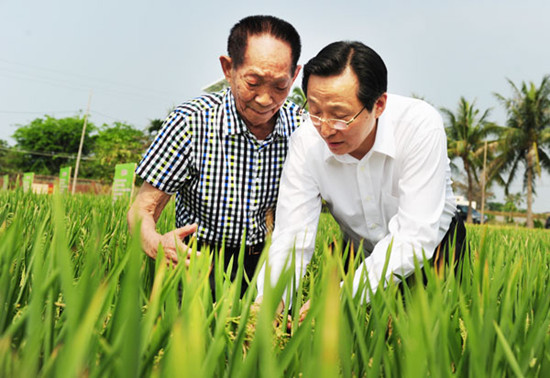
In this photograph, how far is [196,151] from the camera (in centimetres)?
143

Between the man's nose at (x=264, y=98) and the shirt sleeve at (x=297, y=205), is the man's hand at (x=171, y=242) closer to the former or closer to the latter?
the shirt sleeve at (x=297, y=205)

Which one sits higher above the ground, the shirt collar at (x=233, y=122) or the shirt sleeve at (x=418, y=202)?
the shirt collar at (x=233, y=122)

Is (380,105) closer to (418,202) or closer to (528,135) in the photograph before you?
(418,202)

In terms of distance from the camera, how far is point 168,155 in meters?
1.38

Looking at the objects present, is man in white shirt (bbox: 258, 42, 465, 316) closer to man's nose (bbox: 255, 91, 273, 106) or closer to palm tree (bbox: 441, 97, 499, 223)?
man's nose (bbox: 255, 91, 273, 106)

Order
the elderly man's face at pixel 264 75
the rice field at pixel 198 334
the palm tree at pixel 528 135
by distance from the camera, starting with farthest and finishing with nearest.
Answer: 1. the palm tree at pixel 528 135
2. the elderly man's face at pixel 264 75
3. the rice field at pixel 198 334

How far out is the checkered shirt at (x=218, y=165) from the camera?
1.38 m

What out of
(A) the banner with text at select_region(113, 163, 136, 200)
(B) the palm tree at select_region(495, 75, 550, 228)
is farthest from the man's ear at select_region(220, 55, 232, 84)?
(B) the palm tree at select_region(495, 75, 550, 228)

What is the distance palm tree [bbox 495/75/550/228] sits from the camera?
19172mm

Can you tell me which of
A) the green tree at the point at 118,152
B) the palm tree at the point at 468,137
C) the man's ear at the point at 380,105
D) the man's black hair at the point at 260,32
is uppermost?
the palm tree at the point at 468,137

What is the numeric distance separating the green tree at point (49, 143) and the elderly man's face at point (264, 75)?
3217cm

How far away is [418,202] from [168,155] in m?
0.74

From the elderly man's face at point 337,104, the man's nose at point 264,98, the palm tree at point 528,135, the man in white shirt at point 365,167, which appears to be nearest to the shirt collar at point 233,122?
the man in white shirt at point 365,167

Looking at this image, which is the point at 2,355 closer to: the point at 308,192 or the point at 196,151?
the point at 308,192
